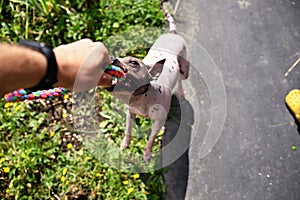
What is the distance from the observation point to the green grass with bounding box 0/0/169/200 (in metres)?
2.45

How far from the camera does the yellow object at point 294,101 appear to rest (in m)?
2.62

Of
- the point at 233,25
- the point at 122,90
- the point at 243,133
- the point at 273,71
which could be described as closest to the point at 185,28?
the point at 233,25

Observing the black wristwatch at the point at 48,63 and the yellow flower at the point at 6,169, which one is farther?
the yellow flower at the point at 6,169

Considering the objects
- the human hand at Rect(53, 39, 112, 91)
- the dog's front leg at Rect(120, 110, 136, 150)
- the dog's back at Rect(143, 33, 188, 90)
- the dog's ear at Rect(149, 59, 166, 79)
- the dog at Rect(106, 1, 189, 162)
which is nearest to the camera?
the human hand at Rect(53, 39, 112, 91)

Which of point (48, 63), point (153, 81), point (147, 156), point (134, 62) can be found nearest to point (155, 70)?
point (153, 81)

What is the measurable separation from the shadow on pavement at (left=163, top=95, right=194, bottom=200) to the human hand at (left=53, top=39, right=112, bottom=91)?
1491mm

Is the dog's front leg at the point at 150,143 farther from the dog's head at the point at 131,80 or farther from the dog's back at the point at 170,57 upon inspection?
the dog's head at the point at 131,80

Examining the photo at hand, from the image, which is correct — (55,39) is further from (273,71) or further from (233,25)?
(273,71)

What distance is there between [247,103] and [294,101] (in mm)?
346

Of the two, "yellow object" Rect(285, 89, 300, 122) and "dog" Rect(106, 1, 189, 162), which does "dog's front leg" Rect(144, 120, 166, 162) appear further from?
"yellow object" Rect(285, 89, 300, 122)

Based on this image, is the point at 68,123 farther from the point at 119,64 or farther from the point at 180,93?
the point at 119,64

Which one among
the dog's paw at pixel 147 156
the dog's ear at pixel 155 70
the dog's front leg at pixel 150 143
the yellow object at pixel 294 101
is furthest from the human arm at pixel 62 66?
the yellow object at pixel 294 101

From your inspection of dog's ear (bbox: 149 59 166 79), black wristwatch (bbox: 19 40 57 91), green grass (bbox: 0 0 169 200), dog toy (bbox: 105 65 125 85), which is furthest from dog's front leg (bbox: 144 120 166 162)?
black wristwatch (bbox: 19 40 57 91)

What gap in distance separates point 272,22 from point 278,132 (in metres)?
0.99
